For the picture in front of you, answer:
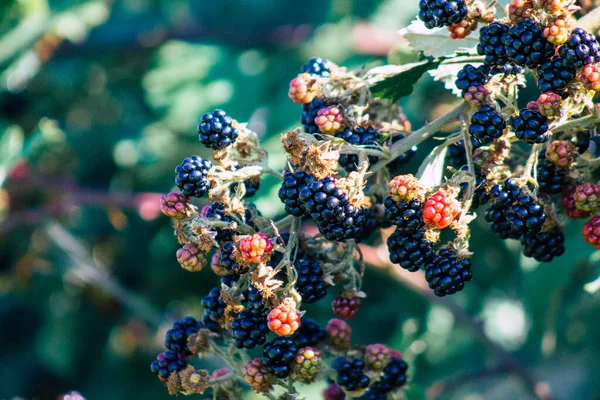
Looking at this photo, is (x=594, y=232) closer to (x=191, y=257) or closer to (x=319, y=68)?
(x=319, y=68)

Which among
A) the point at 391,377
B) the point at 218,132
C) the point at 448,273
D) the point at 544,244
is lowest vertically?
the point at 391,377

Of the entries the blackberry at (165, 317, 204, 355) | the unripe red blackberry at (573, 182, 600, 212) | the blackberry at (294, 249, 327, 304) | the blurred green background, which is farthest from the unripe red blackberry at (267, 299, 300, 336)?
the blurred green background

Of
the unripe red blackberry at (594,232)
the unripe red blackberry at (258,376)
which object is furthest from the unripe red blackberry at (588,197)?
the unripe red blackberry at (258,376)

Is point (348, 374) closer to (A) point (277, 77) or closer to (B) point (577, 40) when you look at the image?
(B) point (577, 40)

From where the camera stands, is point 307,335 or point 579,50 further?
point 307,335

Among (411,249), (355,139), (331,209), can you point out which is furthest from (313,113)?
(411,249)

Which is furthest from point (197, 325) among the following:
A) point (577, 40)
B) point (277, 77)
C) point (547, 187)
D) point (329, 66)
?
point (277, 77)

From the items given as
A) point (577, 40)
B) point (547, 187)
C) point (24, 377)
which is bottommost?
point (24, 377)
